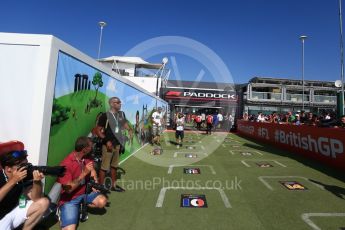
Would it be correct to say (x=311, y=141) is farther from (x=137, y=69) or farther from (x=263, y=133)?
(x=137, y=69)

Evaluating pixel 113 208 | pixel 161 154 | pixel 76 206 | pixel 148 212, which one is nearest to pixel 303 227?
pixel 148 212

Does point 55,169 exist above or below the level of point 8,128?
below

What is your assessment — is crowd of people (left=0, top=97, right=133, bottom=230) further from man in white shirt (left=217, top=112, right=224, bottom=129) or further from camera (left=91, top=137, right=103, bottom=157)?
man in white shirt (left=217, top=112, right=224, bottom=129)

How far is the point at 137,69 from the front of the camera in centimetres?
3478

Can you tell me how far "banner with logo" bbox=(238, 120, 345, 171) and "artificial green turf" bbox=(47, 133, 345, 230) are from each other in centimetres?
63

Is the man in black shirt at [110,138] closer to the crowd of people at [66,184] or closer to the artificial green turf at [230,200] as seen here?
the crowd of people at [66,184]

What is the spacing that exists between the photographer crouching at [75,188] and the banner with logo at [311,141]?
849 cm

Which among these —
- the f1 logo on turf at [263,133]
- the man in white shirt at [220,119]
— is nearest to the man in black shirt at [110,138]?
the f1 logo on turf at [263,133]

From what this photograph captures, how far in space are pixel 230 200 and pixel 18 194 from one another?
414 centimetres

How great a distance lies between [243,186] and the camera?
706cm

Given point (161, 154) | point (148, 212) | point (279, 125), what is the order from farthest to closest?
point (279, 125), point (161, 154), point (148, 212)

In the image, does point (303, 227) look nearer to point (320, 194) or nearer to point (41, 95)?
point (320, 194)

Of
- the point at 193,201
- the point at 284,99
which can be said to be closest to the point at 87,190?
the point at 193,201

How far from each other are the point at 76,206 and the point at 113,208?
112 cm
